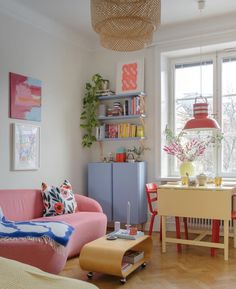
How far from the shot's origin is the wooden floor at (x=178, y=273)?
9.71 feet

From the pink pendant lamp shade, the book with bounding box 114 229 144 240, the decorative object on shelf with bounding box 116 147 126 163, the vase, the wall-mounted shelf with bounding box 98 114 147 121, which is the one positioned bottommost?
the book with bounding box 114 229 144 240

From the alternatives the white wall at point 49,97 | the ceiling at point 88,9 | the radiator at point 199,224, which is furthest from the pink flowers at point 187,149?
the ceiling at point 88,9

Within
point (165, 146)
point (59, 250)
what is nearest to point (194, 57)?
point (165, 146)

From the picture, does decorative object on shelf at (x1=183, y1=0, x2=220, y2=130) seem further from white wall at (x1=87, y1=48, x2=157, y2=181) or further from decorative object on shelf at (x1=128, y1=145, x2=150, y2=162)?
decorative object on shelf at (x1=128, y1=145, x2=150, y2=162)

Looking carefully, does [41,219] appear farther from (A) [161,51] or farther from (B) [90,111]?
(A) [161,51]

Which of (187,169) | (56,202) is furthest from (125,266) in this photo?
(187,169)

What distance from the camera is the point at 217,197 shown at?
147 inches

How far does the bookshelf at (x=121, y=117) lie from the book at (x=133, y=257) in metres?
2.01

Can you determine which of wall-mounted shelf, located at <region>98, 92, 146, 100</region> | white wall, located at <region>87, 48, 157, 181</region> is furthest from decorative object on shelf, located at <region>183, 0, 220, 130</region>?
wall-mounted shelf, located at <region>98, 92, 146, 100</region>

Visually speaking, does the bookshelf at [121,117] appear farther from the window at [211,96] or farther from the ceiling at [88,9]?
the ceiling at [88,9]

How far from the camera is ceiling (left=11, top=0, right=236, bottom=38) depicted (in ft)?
13.6

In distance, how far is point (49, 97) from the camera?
186 inches

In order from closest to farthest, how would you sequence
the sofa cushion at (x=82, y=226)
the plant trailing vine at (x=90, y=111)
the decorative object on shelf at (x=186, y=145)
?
the sofa cushion at (x=82, y=226)
the decorative object on shelf at (x=186, y=145)
the plant trailing vine at (x=90, y=111)

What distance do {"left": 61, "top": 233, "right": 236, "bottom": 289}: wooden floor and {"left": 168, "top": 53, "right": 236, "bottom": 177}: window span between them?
1.39 m
